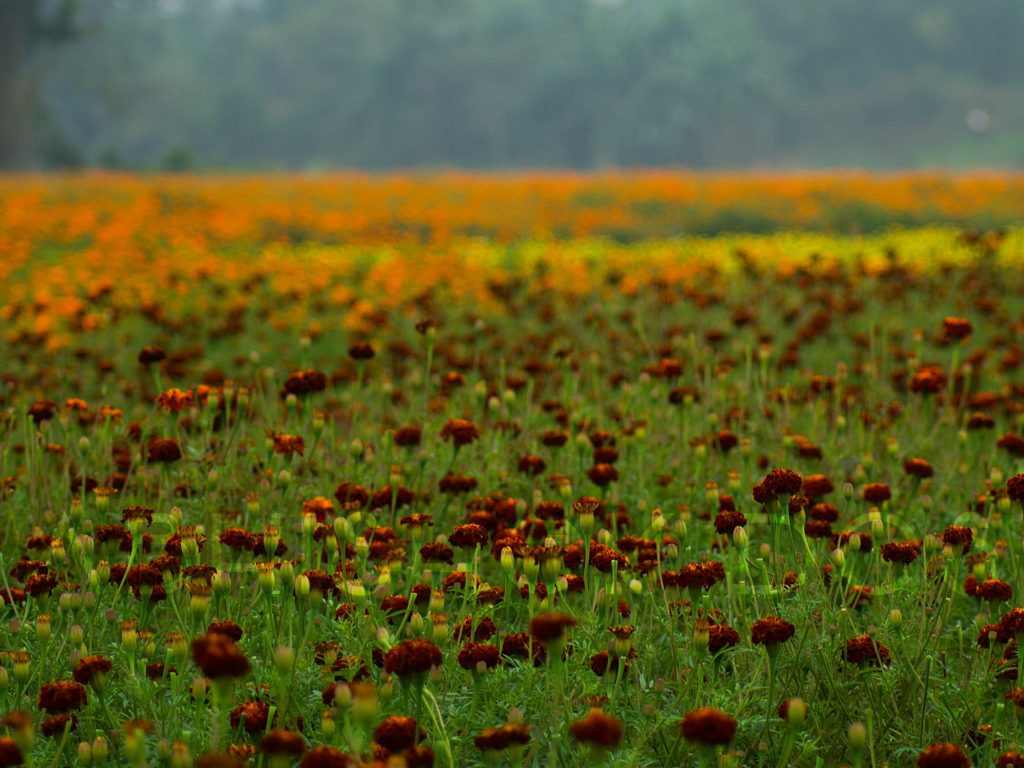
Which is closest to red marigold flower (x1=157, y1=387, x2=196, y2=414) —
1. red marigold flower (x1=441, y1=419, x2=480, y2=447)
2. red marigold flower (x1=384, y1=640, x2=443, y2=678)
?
red marigold flower (x1=441, y1=419, x2=480, y2=447)

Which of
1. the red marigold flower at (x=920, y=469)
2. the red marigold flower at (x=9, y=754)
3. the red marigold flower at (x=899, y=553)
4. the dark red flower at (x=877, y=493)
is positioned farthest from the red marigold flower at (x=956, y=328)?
the red marigold flower at (x=9, y=754)

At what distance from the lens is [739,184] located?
1825 centimetres

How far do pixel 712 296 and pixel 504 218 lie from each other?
Result: 8.10m

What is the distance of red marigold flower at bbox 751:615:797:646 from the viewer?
2.23 m

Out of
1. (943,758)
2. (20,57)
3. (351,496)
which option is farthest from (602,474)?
(20,57)

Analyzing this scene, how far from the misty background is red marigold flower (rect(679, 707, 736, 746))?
4966 cm

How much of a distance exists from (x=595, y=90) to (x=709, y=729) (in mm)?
52388

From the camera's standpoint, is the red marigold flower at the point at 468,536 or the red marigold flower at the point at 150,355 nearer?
the red marigold flower at the point at 468,536

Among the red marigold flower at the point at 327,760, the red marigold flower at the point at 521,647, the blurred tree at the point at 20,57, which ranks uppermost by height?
the blurred tree at the point at 20,57

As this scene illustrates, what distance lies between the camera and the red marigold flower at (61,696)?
85.0 inches

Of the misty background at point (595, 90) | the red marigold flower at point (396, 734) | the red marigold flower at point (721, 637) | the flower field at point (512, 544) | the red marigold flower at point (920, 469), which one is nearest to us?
the red marigold flower at point (396, 734)

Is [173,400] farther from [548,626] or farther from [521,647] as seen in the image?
[548,626]

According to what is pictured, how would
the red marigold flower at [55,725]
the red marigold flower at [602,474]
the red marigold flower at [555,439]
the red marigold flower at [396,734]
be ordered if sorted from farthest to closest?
the red marigold flower at [555,439]
the red marigold flower at [602,474]
the red marigold flower at [55,725]
the red marigold flower at [396,734]

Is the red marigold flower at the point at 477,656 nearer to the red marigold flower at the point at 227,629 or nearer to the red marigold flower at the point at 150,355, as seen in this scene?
the red marigold flower at the point at 227,629
